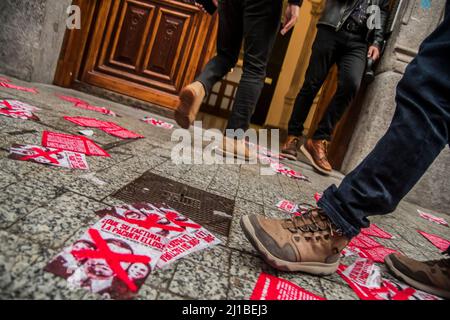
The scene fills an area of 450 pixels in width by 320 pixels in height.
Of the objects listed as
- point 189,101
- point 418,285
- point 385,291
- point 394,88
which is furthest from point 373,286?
point 394,88

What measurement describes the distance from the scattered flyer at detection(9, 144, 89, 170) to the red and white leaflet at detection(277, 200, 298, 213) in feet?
3.07

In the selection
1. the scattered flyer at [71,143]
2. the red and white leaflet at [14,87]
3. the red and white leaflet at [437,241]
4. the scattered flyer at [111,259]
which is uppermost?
the red and white leaflet at [14,87]

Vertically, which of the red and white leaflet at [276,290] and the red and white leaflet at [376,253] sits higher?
the red and white leaflet at [376,253]

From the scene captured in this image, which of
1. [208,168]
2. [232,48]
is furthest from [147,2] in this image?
[208,168]

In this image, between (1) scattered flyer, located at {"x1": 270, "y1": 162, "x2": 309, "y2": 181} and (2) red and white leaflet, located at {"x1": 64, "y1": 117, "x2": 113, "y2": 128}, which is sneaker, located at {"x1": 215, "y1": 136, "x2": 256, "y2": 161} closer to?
(1) scattered flyer, located at {"x1": 270, "y1": 162, "x2": 309, "y2": 181}

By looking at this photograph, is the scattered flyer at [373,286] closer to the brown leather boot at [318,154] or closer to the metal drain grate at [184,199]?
the metal drain grate at [184,199]

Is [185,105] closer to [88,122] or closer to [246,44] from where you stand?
[246,44]

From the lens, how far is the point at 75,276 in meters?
0.67

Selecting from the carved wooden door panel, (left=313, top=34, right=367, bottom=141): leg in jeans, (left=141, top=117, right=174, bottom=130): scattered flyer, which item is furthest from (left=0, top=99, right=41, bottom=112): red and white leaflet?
(left=313, top=34, right=367, bottom=141): leg in jeans

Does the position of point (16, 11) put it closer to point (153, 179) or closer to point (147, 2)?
point (147, 2)

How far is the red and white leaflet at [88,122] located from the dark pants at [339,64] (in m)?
1.72

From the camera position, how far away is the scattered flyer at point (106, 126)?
198 centimetres

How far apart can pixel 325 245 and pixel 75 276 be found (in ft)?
2.30

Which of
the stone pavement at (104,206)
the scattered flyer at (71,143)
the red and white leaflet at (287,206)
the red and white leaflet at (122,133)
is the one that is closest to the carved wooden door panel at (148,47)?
the red and white leaflet at (122,133)
